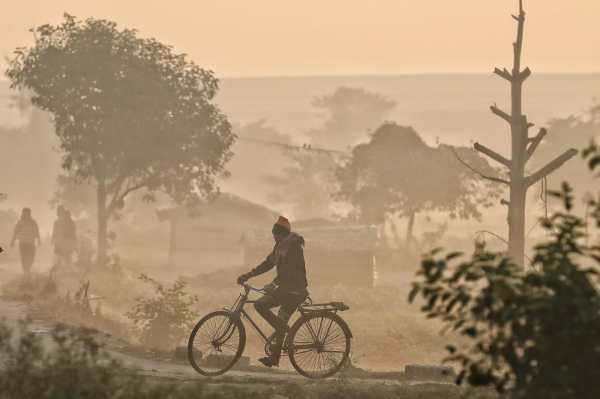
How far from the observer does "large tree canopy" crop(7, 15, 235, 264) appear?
4281cm

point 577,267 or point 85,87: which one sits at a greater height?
point 85,87

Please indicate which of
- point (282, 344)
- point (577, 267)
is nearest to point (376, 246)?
point (282, 344)

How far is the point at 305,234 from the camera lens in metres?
53.5

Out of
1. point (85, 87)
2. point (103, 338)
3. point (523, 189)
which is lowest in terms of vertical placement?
point (103, 338)

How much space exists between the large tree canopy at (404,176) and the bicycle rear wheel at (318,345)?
4835cm

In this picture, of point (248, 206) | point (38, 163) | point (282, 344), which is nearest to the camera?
point (282, 344)

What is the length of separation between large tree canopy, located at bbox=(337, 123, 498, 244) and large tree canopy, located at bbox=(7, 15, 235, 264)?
58.2 feet

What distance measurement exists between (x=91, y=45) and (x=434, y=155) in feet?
81.2

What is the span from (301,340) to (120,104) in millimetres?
31407

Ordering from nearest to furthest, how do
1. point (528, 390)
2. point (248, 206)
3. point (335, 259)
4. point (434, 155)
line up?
point (528, 390) < point (335, 259) < point (434, 155) < point (248, 206)

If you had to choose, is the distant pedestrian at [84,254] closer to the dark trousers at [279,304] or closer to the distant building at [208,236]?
the distant building at [208,236]

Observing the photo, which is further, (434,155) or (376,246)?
→ (434,155)

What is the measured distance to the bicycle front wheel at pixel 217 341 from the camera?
13.9 meters

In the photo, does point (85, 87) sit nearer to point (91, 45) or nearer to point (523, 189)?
point (91, 45)
